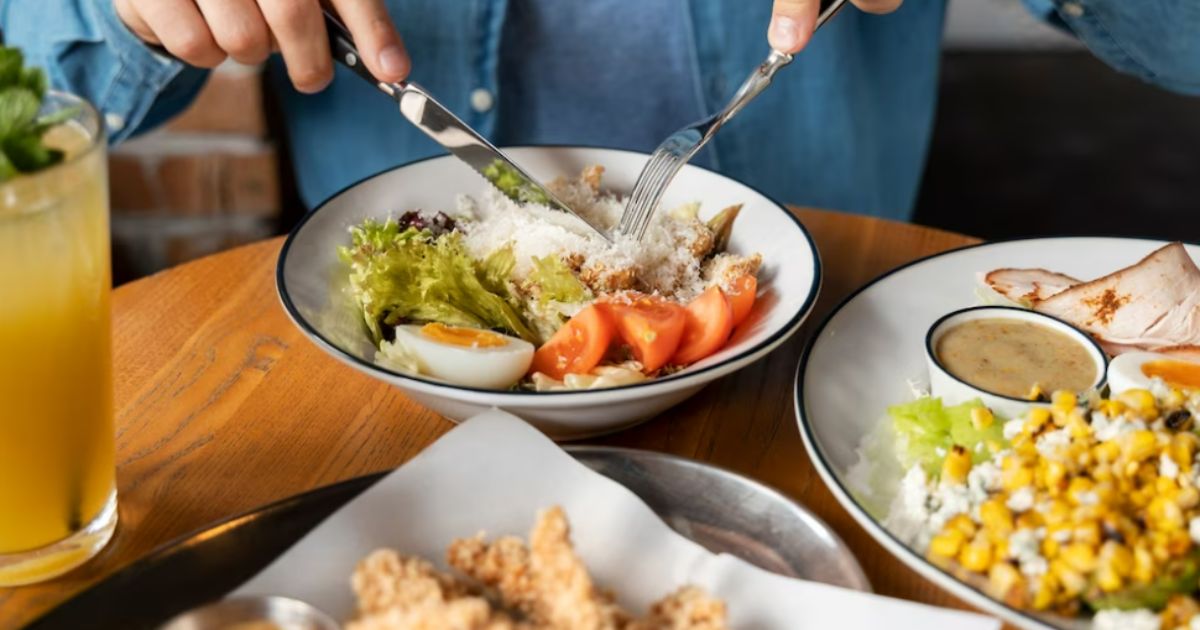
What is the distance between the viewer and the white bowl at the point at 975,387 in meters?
1.31

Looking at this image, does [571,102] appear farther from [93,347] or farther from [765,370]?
[93,347]

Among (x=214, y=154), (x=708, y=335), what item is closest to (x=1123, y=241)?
(x=708, y=335)

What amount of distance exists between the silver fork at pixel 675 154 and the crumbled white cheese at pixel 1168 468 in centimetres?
74

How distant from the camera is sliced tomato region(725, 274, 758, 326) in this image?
145 cm

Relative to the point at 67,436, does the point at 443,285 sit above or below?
below

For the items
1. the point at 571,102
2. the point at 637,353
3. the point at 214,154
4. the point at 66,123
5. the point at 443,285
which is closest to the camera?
the point at 66,123

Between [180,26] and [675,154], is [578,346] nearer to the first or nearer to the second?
[675,154]

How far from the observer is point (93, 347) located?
1099 mm

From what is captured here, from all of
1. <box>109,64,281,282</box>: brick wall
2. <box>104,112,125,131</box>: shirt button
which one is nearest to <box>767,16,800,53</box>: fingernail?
<box>104,112,125,131</box>: shirt button

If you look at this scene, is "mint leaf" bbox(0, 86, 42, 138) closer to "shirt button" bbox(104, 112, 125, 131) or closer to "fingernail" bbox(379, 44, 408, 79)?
A: "fingernail" bbox(379, 44, 408, 79)

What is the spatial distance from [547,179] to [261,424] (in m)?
0.63

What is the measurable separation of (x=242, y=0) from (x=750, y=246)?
779 mm

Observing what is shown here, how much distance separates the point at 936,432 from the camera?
1270 mm

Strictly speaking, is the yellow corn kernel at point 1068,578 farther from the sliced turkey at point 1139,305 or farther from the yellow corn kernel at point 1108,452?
the sliced turkey at point 1139,305
